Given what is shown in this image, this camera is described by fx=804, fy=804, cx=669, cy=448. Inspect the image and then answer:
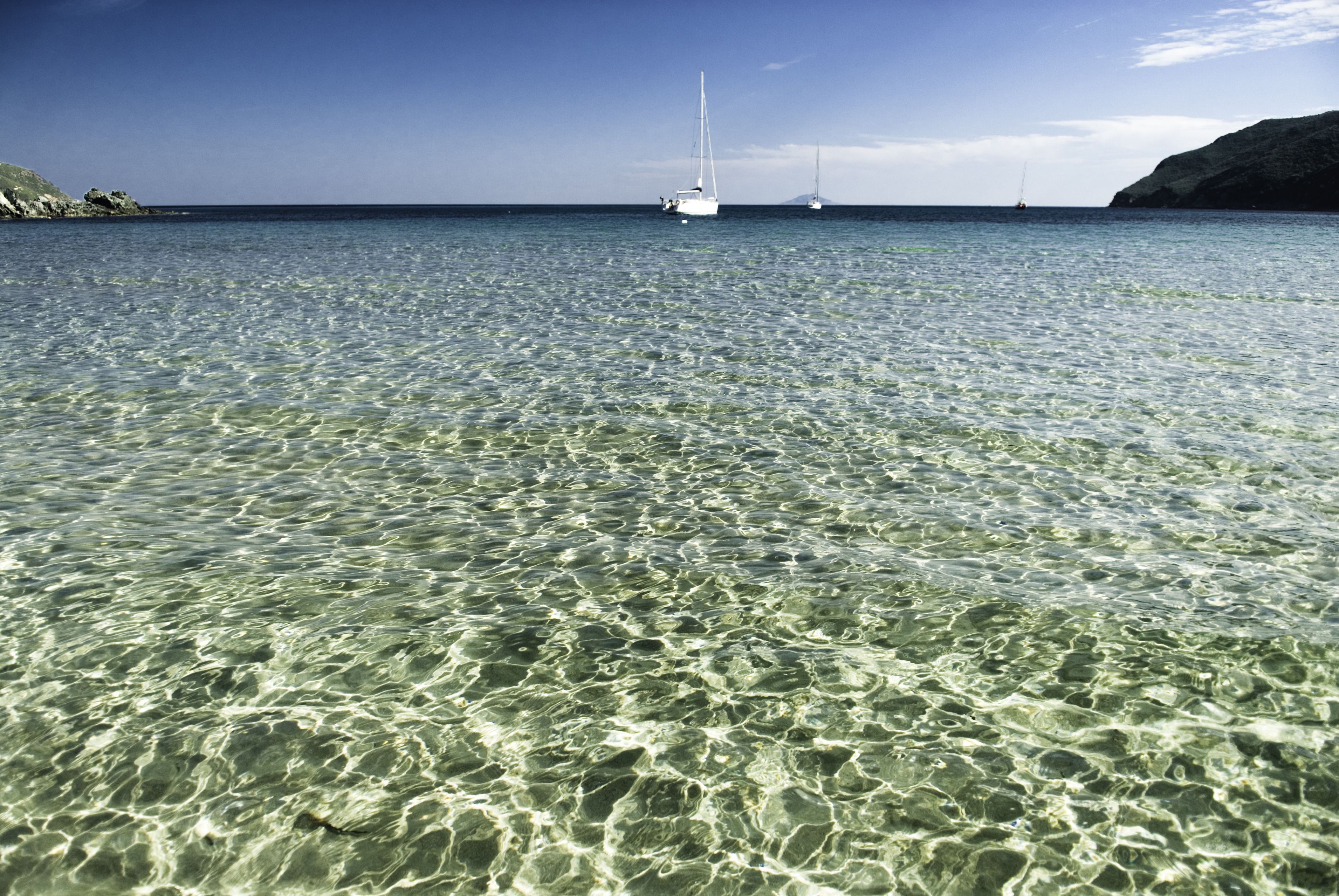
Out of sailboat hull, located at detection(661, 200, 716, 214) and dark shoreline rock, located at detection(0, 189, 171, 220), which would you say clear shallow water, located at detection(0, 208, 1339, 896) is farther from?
dark shoreline rock, located at detection(0, 189, 171, 220)

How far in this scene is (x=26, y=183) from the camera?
437 feet

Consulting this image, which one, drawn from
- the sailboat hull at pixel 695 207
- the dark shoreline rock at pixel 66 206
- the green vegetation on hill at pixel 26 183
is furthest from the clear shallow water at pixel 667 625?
the green vegetation on hill at pixel 26 183

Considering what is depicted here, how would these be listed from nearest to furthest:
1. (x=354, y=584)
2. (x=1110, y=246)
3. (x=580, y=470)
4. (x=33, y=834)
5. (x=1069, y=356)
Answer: (x=33, y=834), (x=354, y=584), (x=580, y=470), (x=1069, y=356), (x=1110, y=246)

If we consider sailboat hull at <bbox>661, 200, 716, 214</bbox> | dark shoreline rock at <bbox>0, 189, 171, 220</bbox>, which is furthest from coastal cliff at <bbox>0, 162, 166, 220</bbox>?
sailboat hull at <bbox>661, 200, 716, 214</bbox>

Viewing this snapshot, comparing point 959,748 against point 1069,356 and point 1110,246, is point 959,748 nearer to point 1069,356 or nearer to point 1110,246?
point 1069,356

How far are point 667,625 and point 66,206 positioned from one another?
15210 cm

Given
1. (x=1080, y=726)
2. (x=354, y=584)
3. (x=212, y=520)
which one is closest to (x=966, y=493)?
(x=1080, y=726)

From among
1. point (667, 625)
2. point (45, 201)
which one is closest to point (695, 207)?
point (45, 201)

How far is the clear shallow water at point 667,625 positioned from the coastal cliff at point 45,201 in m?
124

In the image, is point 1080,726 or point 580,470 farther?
point 580,470

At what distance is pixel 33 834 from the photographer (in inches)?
166

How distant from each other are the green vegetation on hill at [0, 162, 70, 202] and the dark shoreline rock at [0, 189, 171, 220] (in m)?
1.29

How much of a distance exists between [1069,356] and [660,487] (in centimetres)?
1128

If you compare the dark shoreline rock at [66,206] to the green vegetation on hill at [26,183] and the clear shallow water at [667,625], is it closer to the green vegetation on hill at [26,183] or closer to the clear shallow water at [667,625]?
the green vegetation on hill at [26,183]
